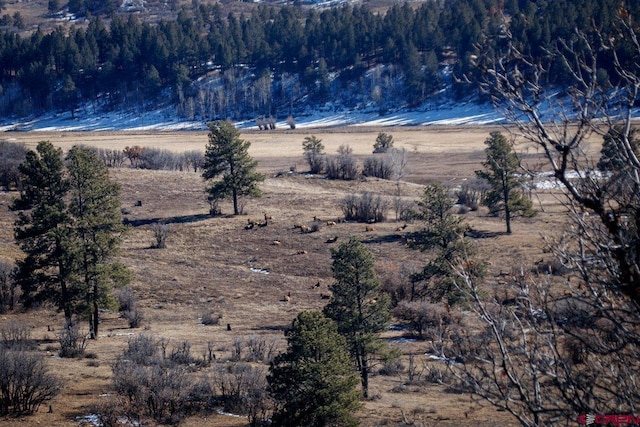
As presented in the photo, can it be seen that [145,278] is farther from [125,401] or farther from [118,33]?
[118,33]

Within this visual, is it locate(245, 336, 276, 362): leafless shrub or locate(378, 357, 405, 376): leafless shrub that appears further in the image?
locate(378, 357, 405, 376): leafless shrub

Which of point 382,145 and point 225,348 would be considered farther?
point 382,145

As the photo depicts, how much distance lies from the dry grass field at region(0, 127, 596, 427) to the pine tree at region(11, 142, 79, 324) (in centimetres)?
151

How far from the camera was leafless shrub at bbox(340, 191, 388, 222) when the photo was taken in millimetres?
45062

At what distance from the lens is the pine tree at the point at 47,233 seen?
24766mm

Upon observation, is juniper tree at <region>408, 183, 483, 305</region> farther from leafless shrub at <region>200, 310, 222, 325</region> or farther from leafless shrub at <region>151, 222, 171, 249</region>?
leafless shrub at <region>151, 222, 171, 249</region>

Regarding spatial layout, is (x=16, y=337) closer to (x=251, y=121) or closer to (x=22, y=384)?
(x=22, y=384)

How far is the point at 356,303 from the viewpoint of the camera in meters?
20.9

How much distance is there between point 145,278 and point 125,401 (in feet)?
55.4

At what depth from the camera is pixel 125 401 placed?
1712 cm

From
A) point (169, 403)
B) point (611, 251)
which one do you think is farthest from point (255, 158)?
point (611, 251)

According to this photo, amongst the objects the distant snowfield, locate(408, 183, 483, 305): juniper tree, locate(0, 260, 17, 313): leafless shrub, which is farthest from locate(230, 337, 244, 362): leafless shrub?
the distant snowfield

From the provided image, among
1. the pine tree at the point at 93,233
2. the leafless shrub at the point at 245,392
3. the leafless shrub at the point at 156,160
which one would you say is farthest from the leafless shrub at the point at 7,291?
the leafless shrub at the point at 156,160

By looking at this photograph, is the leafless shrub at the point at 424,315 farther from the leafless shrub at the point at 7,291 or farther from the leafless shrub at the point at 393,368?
the leafless shrub at the point at 7,291
